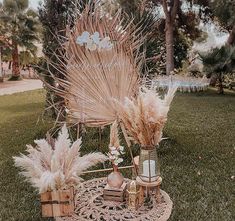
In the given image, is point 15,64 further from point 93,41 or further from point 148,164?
point 148,164

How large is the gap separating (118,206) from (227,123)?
18.0 feet

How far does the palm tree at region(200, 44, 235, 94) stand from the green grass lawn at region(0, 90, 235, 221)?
291cm

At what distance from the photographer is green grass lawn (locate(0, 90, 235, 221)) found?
3.55 m

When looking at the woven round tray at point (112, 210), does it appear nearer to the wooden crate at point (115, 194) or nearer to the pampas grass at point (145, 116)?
the wooden crate at point (115, 194)

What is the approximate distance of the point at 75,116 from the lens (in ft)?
9.66

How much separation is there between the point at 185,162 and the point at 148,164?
2652mm

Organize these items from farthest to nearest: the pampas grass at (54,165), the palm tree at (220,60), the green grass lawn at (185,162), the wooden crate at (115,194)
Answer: the palm tree at (220,60) → the green grass lawn at (185,162) → the wooden crate at (115,194) → the pampas grass at (54,165)

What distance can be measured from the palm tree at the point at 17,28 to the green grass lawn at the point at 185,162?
1260 cm

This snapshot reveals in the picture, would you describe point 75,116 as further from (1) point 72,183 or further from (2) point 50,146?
(1) point 72,183

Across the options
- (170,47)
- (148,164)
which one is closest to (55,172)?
(148,164)

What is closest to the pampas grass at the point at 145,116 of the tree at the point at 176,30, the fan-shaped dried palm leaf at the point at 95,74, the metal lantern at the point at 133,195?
the metal lantern at the point at 133,195

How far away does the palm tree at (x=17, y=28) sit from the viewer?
70.2 feet

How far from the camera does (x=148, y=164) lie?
2367 mm

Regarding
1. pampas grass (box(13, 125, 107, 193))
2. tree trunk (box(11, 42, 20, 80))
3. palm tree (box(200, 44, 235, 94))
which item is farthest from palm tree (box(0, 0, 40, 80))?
pampas grass (box(13, 125, 107, 193))
